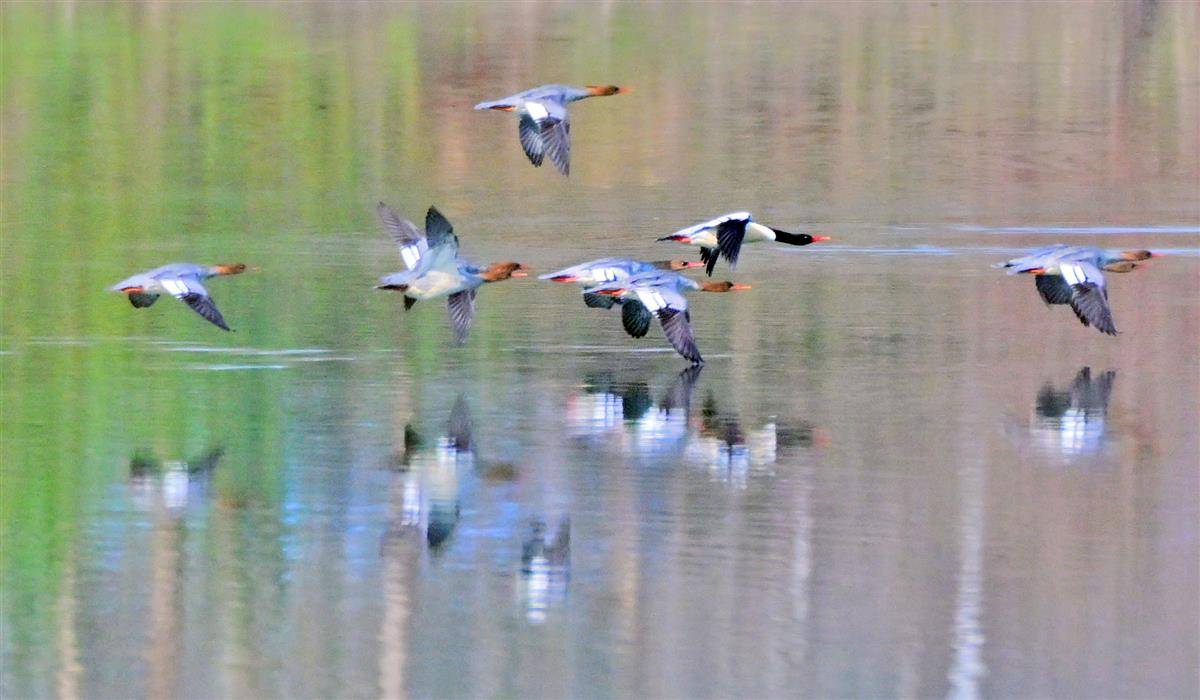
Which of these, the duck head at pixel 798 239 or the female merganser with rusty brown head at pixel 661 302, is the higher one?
the duck head at pixel 798 239

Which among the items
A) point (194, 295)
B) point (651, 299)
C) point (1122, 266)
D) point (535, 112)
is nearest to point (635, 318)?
point (651, 299)

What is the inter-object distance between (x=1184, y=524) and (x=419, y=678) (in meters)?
3.87

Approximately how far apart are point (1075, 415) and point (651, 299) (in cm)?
256

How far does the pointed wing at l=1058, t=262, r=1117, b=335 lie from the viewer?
13.9m

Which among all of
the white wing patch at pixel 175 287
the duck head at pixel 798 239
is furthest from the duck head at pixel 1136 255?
the white wing patch at pixel 175 287

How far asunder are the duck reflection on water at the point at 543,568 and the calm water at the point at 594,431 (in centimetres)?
3

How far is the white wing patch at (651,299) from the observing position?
1324 cm

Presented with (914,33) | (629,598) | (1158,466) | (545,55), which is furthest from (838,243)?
(914,33)

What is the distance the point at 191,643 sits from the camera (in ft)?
27.8

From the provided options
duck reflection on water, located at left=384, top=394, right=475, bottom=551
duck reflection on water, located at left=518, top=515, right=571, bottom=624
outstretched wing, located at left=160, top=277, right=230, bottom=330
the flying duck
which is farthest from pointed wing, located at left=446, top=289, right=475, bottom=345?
duck reflection on water, located at left=518, top=515, right=571, bottom=624

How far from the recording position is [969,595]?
29.5 ft

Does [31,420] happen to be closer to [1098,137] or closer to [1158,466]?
[1158,466]

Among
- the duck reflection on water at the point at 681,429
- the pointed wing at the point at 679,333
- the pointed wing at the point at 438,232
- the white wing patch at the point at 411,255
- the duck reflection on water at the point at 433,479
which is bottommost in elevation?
the duck reflection on water at the point at 433,479

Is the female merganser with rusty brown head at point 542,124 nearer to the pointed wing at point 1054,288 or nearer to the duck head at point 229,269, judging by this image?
the duck head at point 229,269
